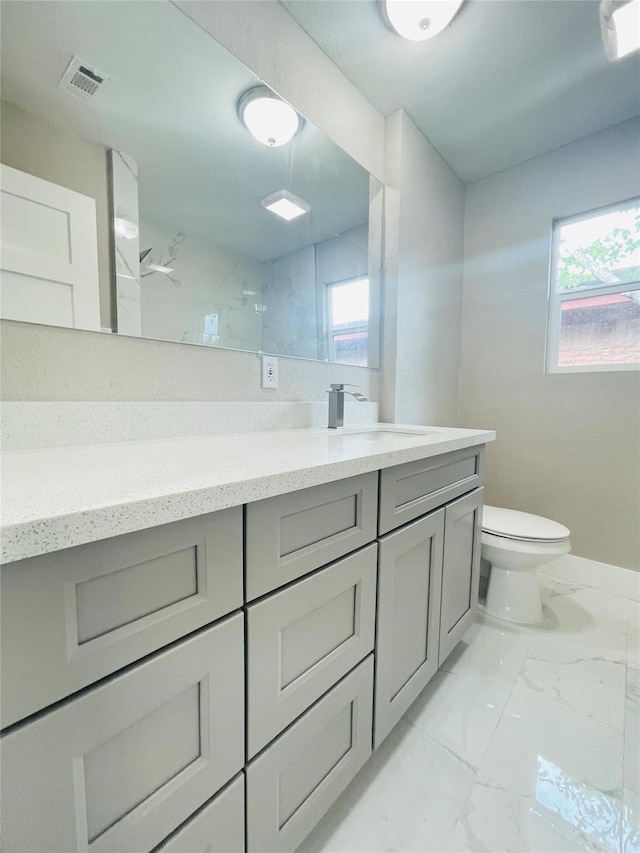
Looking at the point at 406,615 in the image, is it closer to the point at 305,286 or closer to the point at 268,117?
the point at 305,286

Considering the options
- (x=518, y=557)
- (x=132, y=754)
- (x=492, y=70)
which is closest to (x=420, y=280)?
(x=492, y=70)

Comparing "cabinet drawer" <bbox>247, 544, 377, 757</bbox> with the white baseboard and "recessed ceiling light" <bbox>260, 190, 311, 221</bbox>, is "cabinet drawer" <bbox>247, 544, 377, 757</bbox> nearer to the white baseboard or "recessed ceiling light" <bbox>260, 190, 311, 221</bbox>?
"recessed ceiling light" <bbox>260, 190, 311, 221</bbox>

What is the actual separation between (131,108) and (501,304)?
6.90 ft

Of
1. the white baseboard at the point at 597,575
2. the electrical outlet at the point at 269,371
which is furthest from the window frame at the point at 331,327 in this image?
the white baseboard at the point at 597,575

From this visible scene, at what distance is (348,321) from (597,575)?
75.7 inches

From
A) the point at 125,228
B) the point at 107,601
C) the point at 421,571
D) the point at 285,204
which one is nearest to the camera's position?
the point at 107,601

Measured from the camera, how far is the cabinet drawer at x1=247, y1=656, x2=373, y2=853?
620mm

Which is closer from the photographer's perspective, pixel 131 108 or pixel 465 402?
pixel 131 108

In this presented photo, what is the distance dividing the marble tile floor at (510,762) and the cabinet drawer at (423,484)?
71 cm

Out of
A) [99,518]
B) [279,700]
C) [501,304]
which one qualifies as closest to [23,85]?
[99,518]

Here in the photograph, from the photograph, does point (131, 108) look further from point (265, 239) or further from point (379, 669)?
point (379, 669)

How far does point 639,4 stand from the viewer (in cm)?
127

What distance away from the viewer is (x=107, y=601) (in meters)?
0.42

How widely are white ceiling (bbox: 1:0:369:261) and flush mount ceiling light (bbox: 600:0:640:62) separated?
1133mm
